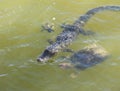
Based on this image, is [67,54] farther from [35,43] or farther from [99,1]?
[99,1]

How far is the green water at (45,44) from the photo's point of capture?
7.37 m

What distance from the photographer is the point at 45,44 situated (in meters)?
8.80

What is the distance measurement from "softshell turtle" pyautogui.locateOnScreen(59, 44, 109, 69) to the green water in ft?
0.53

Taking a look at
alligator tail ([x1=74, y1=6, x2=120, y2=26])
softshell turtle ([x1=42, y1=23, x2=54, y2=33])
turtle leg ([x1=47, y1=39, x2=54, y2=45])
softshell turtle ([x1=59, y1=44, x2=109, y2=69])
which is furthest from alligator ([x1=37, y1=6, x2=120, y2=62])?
softshell turtle ([x1=59, y1=44, x2=109, y2=69])

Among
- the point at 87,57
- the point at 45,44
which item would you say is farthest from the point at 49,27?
the point at 87,57

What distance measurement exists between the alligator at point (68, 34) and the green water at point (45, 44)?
0.16 m

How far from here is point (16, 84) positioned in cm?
738

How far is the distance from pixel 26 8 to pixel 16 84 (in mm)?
3989

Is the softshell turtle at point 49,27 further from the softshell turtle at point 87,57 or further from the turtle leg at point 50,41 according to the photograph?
the softshell turtle at point 87,57

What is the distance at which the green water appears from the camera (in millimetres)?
7367

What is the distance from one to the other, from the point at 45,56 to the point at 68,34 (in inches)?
56.5

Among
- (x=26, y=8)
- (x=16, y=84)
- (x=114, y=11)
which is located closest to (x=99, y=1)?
(x=114, y=11)

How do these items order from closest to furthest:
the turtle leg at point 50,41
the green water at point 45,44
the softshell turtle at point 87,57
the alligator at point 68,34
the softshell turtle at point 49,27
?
1. the green water at point 45,44
2. the softshell turtle at point 87,57
3. the alligator at point 68,34
4. the turtle leg at point 50,41
5. the softshell turtle at point 49,27

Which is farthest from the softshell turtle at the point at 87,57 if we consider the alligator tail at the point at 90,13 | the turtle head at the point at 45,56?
the alligator tail at the point at 90,13
